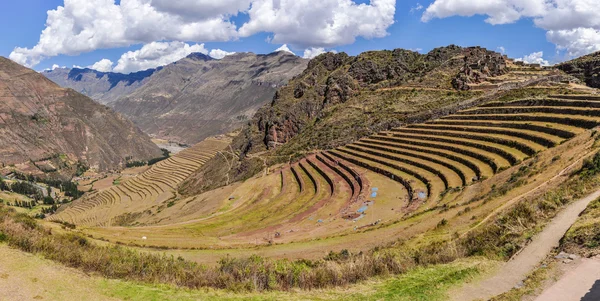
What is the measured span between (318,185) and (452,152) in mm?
14464

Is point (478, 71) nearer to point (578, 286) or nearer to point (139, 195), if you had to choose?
point (578, 286)

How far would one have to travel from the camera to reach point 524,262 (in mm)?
9883

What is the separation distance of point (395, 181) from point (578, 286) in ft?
81.3

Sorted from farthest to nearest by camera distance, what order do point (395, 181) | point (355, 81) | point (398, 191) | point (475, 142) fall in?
1. point (355, 81)
2. point (395, 181)
3. point (475, 142)
4. point (398, 191)

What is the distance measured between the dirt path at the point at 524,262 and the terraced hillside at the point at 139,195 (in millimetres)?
68873

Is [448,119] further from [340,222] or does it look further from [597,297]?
[597,297]

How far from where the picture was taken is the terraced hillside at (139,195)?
2904 inches

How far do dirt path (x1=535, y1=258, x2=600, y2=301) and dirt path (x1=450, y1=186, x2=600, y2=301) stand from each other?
42.7 inches

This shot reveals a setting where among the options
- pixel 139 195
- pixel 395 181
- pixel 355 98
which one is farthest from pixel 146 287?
pixel 139 195

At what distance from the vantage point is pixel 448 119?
4259cm

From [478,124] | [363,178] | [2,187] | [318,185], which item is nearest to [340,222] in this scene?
[363,178]

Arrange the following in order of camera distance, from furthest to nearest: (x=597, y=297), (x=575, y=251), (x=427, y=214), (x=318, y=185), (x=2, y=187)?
(x=2, y=187) → (x=318, y=185) → (x=427, y=214) → (x=575, y=251) → (x=597, y=297)

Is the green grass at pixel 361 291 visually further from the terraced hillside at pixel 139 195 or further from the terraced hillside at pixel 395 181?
the terraced hillside at pixel 139 195

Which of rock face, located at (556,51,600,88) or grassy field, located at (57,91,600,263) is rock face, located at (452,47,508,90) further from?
grassy field, located at (57,91,600,263)
